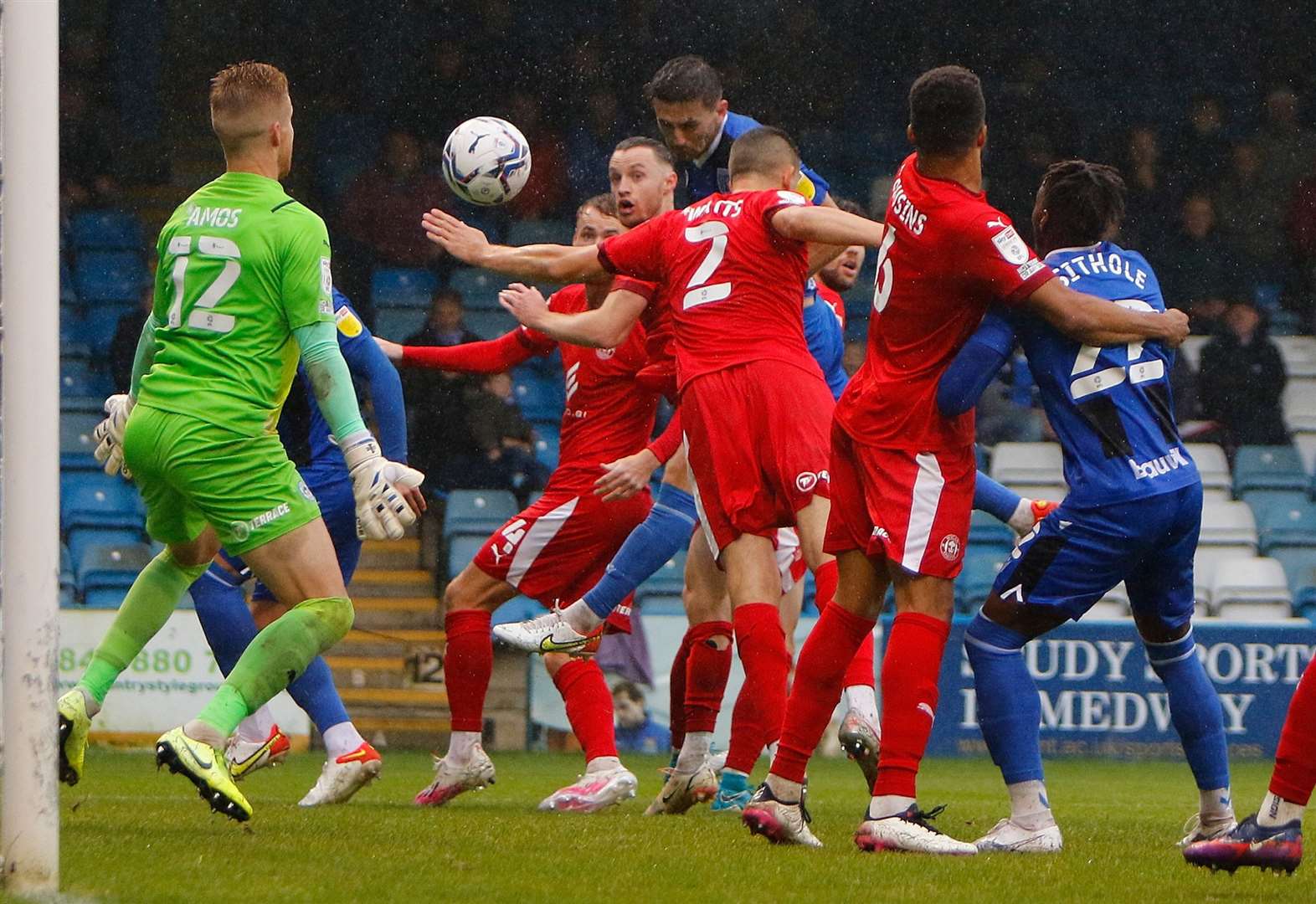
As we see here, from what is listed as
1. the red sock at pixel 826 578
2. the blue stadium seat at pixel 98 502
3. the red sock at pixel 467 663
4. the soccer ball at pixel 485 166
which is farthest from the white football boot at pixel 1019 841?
the blue stadium seat at pixel 98 502

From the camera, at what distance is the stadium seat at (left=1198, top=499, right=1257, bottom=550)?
12.7 metres

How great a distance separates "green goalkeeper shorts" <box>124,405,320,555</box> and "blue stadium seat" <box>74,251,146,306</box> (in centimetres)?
866

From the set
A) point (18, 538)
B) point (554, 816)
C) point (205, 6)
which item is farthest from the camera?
point (205, 6)

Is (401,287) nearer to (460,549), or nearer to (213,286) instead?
(460,549)

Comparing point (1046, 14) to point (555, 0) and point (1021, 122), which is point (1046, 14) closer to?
point (1021, 122)

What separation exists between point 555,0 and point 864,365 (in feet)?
32.6

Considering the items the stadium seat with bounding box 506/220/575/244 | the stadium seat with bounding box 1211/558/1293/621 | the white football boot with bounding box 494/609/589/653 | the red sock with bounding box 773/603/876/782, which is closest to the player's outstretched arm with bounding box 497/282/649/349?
the white football boot with bounding box 494/609/589/653

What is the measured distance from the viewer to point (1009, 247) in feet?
14.8

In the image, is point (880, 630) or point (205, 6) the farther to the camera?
point (205, 6)

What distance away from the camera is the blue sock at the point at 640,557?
20.7 ft

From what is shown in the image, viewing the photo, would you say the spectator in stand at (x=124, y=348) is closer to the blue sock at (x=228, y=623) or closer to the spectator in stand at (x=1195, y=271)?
the blue sock at (x=228, y=623)

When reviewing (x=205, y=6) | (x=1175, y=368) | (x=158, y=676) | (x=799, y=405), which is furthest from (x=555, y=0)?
(x=799, y=405)

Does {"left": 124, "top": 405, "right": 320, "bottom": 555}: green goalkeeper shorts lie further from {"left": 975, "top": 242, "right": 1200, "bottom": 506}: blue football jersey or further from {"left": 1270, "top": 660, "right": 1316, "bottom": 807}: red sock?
{"left": 1270, "top": 660, "right": 1316, "bottom": 807}: red sock

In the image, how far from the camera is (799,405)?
Result: 5.40 meters
